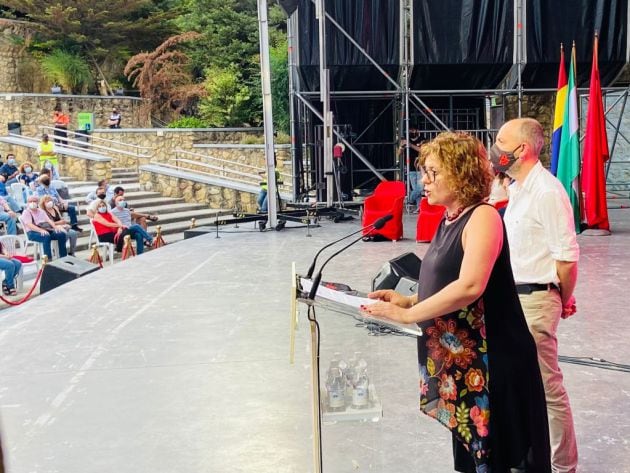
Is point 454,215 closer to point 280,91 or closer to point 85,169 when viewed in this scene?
point 85,169

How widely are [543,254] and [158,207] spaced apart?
53.5ft

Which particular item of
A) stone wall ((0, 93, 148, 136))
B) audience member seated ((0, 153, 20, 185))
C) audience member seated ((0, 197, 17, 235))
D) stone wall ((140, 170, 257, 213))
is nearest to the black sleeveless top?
audience member seated ((0, 197, 17, 235))

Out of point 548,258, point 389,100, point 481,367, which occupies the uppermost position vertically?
point 389,100

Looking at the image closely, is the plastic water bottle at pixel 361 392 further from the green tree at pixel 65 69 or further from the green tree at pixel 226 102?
the green tree at pixel 65 69

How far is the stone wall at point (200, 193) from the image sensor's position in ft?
64.1

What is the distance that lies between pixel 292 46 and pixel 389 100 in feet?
9.48

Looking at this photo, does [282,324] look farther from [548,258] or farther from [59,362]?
[548,258]

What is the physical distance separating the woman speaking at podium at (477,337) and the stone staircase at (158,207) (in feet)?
44.2

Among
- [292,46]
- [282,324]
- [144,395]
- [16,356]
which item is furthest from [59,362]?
[292,46]

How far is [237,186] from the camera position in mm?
19469

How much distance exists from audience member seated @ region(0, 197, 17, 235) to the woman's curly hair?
11.4m

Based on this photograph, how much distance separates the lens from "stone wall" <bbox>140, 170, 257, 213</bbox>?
1953 centimetres

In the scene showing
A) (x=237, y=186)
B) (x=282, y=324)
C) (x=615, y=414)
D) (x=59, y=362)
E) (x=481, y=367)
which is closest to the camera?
(x=481, y=367)

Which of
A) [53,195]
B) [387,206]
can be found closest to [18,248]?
[53,195]
